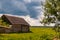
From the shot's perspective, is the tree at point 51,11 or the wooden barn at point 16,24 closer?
the tree at point 51,11

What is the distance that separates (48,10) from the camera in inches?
2162

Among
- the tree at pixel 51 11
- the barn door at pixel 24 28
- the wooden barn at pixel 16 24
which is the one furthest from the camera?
the barn door at pixel 24 28

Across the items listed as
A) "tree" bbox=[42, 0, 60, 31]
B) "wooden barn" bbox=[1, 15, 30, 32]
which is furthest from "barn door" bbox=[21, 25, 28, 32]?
"tree" bbox=[42, 0, 60, 31]

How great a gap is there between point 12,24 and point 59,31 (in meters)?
35.1

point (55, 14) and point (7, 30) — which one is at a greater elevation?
point (55, 14)

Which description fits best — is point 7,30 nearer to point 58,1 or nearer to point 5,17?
point 5,17

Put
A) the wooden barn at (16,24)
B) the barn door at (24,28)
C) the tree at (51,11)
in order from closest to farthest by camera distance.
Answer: the tree at (51,11), the wooden barn at (16,24), the barn door at (24,28)

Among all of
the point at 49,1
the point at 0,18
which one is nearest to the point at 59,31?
the point at 49,1

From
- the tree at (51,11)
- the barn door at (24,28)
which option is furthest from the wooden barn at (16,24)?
the tree at (51,11)

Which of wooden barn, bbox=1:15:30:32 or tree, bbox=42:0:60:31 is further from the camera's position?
wooden barn, bbox=1:15:30:32

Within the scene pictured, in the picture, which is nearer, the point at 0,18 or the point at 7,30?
the point at 7,30

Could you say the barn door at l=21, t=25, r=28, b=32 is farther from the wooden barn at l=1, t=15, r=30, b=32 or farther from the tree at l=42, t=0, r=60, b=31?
the tree at l=42, t=0, r=60, b=31

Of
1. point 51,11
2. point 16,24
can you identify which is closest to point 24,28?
point 16,24

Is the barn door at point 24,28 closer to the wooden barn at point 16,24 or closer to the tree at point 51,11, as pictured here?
the wooden barn at point 16,24
